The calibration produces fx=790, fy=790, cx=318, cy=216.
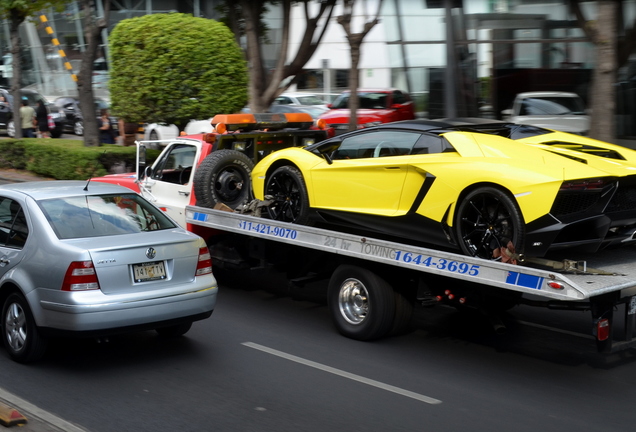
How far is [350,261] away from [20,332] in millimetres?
3108

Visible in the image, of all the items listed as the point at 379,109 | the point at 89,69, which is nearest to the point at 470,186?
the point at 89,69

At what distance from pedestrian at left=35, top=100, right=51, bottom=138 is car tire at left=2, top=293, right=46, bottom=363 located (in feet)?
71.3

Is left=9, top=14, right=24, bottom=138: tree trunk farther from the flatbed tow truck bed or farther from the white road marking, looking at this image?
the white road marking

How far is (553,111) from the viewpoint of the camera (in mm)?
18438

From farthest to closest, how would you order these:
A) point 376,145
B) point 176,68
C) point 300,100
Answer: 1. point 300,100
2. point 176,68
3. point 376,145

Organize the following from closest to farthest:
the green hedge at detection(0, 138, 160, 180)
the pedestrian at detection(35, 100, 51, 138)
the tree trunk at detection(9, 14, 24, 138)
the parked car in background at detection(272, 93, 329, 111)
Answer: the green hedge at detection(0, 138, 160, 180) → the tree trunk at detection(9, 14, 24, 138) → the pedestrian at detection(35, 100, 51, 138) → the parked car in background at detection(272, 93, 329, 111)

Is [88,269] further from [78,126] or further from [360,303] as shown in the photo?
[78,126]

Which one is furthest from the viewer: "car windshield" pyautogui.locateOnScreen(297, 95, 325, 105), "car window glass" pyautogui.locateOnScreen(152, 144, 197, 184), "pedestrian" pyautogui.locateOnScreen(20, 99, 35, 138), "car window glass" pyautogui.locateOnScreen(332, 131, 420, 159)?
"car windshield" pyautogui.locateOnScreen(297, 95, 325, 105)

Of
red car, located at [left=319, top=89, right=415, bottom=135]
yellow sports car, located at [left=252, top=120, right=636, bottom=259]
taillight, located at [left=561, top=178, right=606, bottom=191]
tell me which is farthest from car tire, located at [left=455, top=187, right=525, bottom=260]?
red car, located at [left=319, top=89, right=415, bottom=135]

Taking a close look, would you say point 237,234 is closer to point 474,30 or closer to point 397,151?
point 397,151

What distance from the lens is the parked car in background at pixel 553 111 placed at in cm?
1823

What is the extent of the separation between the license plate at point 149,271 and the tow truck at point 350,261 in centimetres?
182

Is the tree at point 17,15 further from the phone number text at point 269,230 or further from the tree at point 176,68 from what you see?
the phone number text at point 269,230

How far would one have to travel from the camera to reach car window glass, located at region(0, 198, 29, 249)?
6.77 metres
